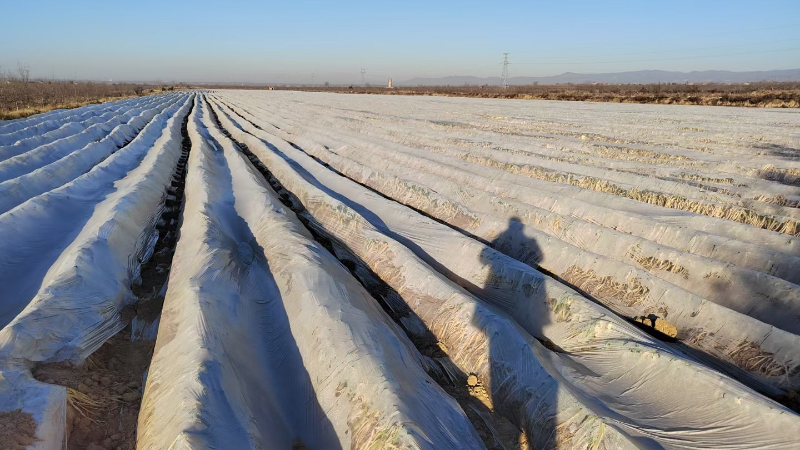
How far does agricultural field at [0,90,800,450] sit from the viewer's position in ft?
6.67

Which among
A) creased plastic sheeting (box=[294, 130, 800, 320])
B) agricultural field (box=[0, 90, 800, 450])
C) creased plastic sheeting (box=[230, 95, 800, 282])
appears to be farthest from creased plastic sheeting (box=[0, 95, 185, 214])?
creased plastic sheeting (box=[230, 95, 800, 282])

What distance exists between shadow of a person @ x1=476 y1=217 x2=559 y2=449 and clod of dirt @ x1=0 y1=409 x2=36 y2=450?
7.39 feet

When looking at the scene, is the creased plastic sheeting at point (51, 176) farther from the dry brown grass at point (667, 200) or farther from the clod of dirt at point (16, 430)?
the dry brown grass at point (667, 200)

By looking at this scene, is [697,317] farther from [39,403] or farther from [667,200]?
[39,403]

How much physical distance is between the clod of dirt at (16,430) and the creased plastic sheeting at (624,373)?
2.55 metres

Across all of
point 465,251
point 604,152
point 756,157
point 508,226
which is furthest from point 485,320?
point 756,157

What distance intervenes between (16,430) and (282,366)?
118 centimetres

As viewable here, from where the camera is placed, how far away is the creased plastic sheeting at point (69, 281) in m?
2.08

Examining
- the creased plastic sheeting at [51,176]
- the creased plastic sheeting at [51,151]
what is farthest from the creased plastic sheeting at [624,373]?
the creased plastic sheeting at [51,151]

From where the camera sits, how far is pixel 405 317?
3340mm

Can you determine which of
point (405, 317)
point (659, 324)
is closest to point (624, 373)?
point (659, 324)

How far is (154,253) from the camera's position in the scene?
454cm

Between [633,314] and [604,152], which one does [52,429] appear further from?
[604,152]

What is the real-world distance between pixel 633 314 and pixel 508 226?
1597 millimetres
